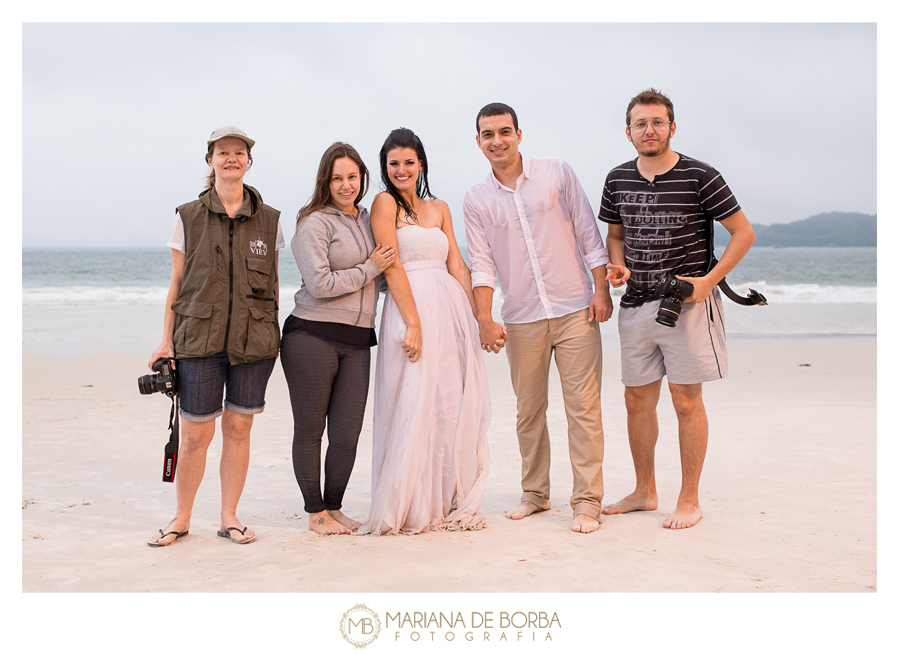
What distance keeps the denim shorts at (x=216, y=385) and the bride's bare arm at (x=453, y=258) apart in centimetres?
104

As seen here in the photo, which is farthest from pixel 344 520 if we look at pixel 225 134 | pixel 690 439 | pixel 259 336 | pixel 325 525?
pixel 225 134

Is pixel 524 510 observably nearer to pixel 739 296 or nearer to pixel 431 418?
pixel 431 418

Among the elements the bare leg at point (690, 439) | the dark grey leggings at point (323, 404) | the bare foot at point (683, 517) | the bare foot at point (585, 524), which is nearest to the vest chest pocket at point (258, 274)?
A: the dark grey leggings at point (323, 404)

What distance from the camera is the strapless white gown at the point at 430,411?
11.4 feet

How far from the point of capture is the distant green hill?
37.5m

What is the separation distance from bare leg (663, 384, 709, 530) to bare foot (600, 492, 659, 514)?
0.69 feet

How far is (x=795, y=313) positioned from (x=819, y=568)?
48.8 feet

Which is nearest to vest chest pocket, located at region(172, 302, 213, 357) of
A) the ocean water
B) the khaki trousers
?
the khaki trousers

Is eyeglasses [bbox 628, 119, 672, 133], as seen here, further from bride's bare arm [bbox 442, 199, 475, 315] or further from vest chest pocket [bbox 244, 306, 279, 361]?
vest chest pocket [bbox 244, 306, 279, 361]

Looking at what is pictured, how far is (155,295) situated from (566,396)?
803 inches

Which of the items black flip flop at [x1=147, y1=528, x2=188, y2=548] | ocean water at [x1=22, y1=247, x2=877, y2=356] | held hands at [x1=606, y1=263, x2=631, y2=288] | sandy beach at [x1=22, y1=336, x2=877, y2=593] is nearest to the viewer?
sandy beach at [x1=22, y1=336, x2=877, y2=593]

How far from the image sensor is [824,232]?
131ft
